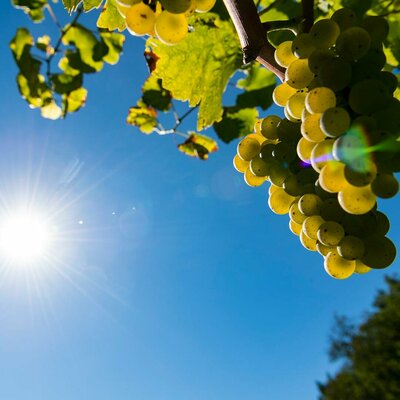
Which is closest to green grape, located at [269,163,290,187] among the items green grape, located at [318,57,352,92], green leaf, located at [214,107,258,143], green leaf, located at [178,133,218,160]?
green grape, located at [318,57,352,92]

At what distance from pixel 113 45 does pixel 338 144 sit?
8.11 ft

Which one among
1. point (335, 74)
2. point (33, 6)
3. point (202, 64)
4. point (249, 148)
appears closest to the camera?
point (335, 74)

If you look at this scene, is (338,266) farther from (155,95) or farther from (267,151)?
(155,95)

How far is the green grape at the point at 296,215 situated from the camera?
0.83 m

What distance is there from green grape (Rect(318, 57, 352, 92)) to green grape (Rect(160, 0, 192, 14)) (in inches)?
10.7

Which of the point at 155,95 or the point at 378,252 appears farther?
the point at 155,95

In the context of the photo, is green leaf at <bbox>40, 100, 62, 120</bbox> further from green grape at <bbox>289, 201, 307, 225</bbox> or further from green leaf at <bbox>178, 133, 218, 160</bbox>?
green grape at <bbox>289, 201, 307, 225</bbox>

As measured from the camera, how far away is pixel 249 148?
94 cm

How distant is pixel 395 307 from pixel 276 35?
17.7 metres

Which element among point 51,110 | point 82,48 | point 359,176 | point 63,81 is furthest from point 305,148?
point 51,110

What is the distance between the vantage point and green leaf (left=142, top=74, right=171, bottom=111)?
2.62 m

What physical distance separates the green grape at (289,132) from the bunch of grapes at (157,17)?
0.95 ft

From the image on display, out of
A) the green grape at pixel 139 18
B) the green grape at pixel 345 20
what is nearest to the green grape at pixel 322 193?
the green grape at pixel 345 20

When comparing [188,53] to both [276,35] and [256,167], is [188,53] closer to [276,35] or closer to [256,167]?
[276,35]
